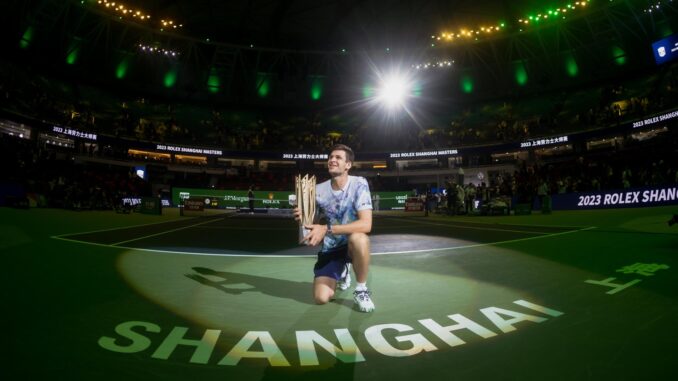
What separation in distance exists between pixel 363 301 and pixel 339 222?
0.96 metres

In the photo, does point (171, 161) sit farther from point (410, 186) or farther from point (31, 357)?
point (31, 357)

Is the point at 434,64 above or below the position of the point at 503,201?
above

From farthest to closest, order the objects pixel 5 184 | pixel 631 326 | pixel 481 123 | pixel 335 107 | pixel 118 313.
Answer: pixel 335 107 → pixel 481 123 → pixel 5 184 → pixel 118 313 → pixel 631 326

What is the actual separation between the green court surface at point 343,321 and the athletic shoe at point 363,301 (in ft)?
0.23

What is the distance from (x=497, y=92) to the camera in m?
43.0

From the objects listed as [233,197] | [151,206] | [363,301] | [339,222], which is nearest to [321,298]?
[363,301]

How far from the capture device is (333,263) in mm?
3699

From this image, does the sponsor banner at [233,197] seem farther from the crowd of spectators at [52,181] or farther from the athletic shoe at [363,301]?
the athletic shoe at [363,301]

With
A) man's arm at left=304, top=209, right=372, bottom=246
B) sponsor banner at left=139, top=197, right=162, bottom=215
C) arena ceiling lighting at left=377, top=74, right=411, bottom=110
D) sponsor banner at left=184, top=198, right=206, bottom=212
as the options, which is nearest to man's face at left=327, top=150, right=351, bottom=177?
man's arm at left=304, top=209, right=372, bottom=246

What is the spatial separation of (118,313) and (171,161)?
43178 mm

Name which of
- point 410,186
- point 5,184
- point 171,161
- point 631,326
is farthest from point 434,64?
point 631,326

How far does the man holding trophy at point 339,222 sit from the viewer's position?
135 inches

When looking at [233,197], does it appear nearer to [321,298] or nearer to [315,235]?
[321,298]

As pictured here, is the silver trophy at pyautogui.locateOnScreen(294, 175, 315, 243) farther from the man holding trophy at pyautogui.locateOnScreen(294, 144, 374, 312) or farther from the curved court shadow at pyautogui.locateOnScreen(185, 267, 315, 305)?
the curved court shadow at pyautogui.locateOnScreen(185, 267, 315, 305)
